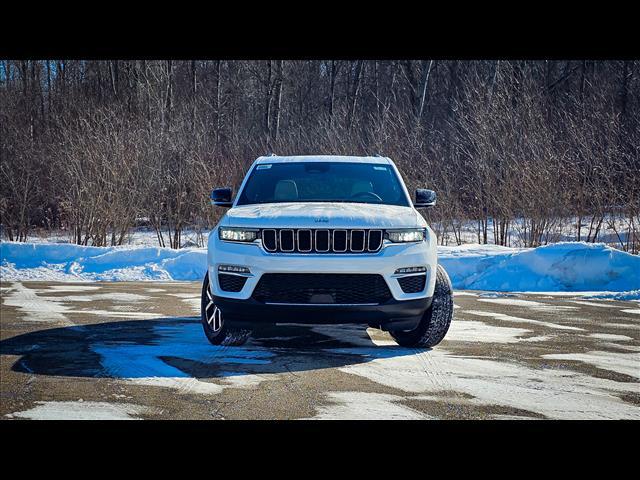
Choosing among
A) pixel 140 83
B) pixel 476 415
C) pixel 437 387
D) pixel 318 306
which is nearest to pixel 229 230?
pixel 318 306

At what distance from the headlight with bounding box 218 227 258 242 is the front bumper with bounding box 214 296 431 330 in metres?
0.50

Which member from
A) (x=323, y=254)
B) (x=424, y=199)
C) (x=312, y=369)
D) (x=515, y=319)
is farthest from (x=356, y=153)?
(x=312, y=369)

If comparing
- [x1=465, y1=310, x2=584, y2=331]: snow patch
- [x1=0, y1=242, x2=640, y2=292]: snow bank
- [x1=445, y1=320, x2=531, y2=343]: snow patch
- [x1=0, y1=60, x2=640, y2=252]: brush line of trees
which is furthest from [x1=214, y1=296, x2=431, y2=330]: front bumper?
[x1=0, y1=60, x2=640, y2=252]: brush line of trees

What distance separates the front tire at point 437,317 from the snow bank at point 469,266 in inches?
208

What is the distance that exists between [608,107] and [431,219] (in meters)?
9.55

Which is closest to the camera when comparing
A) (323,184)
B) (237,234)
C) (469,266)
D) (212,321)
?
(237,234)

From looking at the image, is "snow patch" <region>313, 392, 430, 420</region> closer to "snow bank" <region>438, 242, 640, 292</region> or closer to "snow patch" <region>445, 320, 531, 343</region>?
"snow patch" <region>445, 320, 531, 343</region>

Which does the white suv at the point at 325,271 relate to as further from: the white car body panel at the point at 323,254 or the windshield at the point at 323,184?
the windshield at the point at 323,184

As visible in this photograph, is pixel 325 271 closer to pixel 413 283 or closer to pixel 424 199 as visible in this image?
pixel 413 283

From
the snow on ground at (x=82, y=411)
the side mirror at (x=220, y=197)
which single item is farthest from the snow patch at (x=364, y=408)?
the side mirror at (x=220, y=197)

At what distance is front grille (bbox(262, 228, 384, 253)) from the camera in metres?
5.72

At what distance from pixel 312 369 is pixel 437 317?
1.36 metres

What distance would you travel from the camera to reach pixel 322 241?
573cm

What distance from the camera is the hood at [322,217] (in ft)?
19.0
